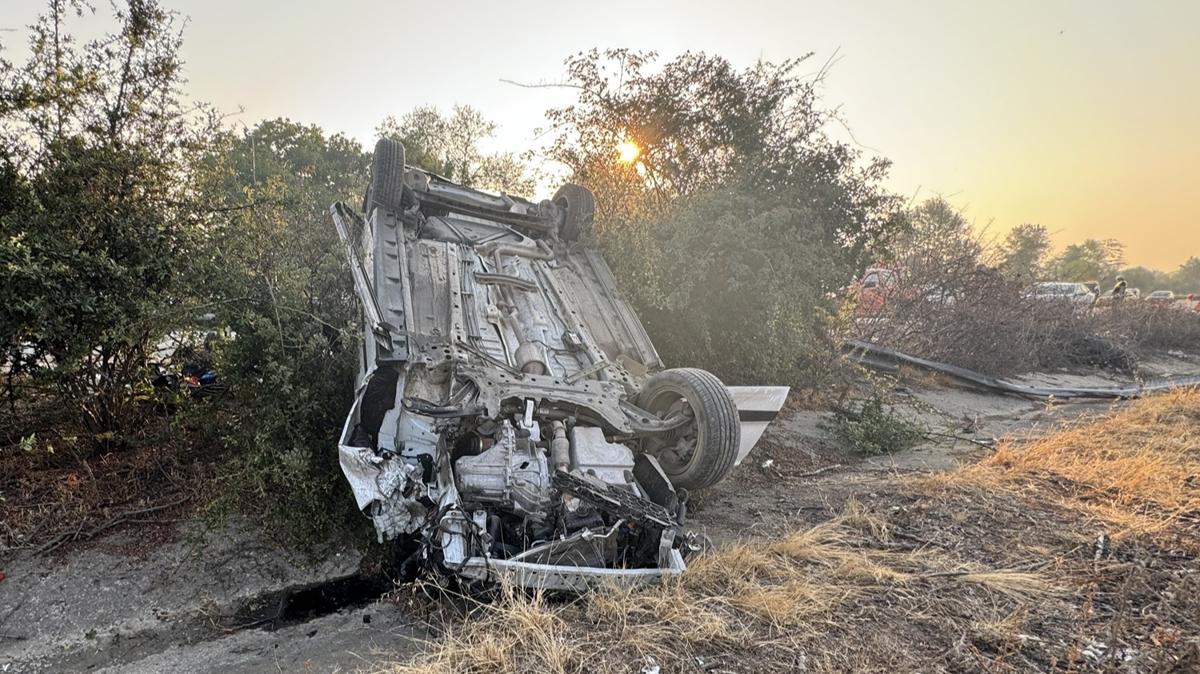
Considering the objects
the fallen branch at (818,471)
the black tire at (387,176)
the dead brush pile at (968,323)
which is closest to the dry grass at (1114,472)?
the fallen branch at (818,471)

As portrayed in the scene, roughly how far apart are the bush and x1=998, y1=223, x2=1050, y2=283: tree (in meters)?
6.36

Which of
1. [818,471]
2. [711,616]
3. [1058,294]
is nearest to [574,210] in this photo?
[818,471]

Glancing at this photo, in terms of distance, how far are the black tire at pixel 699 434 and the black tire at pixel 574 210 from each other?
87.0 inches

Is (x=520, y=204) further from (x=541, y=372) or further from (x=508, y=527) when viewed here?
(x=508, y=527)

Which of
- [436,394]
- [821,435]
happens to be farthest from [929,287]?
[436,394]

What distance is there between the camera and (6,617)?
310 centimetres

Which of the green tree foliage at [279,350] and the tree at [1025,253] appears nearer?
the green tree foliage at [279,350]

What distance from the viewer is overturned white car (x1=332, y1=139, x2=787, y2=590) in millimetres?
2961

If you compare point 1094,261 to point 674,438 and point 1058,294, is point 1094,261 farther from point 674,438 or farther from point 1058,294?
point 674,438

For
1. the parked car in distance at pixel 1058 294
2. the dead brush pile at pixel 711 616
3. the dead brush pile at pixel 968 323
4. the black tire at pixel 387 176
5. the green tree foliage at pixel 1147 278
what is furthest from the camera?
the green tree foliage at pixel 1147 278

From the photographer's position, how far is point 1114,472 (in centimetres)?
460

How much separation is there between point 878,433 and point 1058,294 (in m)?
9.19

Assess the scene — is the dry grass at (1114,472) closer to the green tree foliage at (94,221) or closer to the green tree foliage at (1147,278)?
the green tree foliage at (94,221)

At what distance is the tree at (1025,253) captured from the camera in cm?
1145
